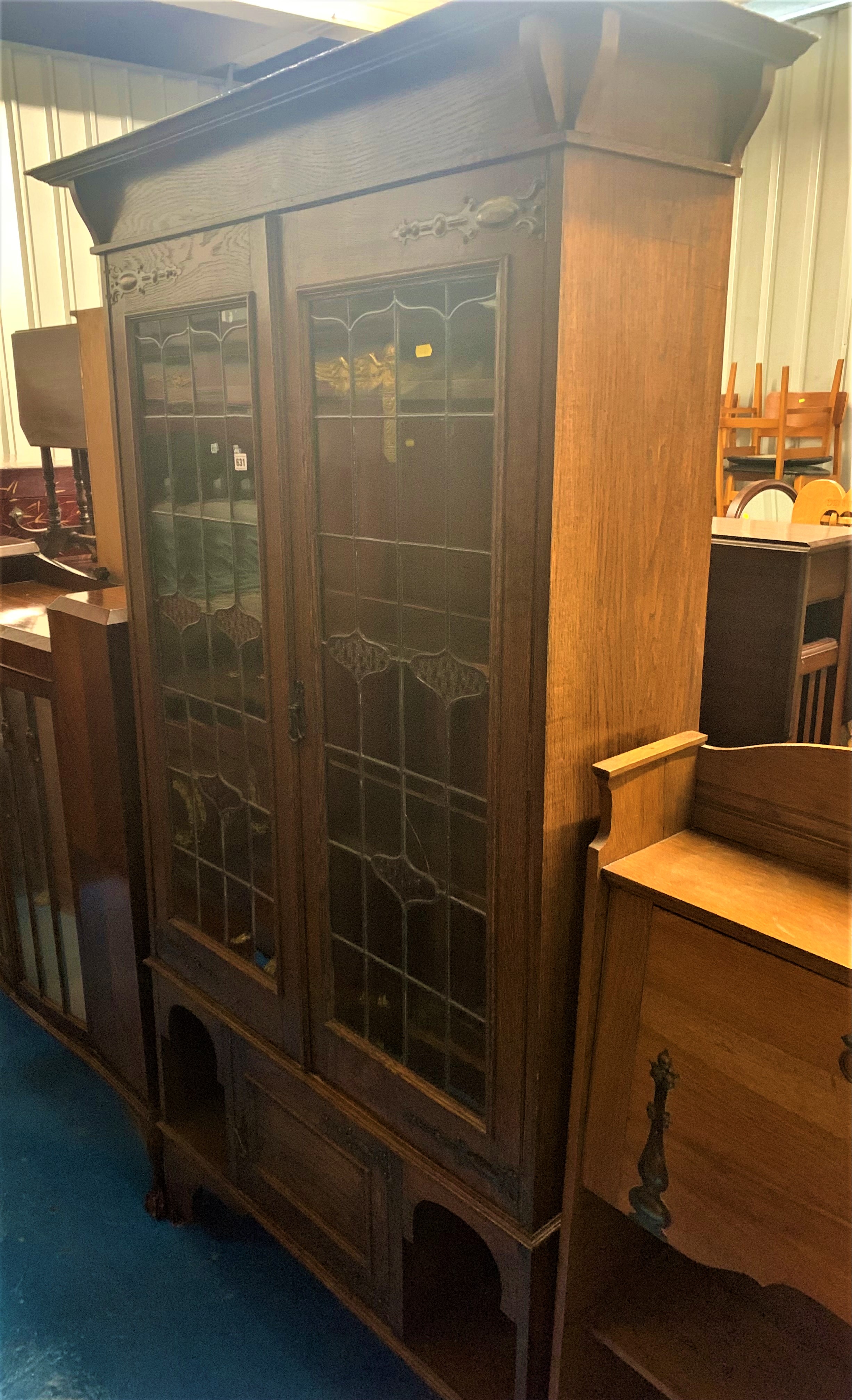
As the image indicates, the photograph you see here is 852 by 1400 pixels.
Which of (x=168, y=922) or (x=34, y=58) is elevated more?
(x=34, y=58)

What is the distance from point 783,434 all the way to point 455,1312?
15.3 feet

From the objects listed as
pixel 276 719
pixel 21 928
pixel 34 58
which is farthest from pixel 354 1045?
pixel 34 58

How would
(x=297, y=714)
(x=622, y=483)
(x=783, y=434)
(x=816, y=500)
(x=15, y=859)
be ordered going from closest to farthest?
1. (x=622, y=483)
2. (x=297, y=714)
3. (x=15, y=859)
4. (x=816, y=500)
5. (x=783, y=434)

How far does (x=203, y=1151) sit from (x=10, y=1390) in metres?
0.50

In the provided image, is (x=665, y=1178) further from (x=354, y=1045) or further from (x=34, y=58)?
(x=34, y=58)

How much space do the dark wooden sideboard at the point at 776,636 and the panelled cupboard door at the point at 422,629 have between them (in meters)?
0.53

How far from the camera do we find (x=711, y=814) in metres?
1.34

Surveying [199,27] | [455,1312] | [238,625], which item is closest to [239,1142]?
[455,1312]

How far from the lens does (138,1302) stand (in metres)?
1.91

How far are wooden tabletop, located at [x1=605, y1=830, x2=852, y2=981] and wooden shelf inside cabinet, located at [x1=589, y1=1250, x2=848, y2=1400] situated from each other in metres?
0.71

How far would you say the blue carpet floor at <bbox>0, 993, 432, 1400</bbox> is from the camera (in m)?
1.75

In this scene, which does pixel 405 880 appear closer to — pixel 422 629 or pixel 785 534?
pixel 422 629

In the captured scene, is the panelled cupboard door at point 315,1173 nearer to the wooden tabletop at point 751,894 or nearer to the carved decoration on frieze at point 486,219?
the wooden tabletop at point 751,894

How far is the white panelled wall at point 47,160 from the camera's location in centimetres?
386
